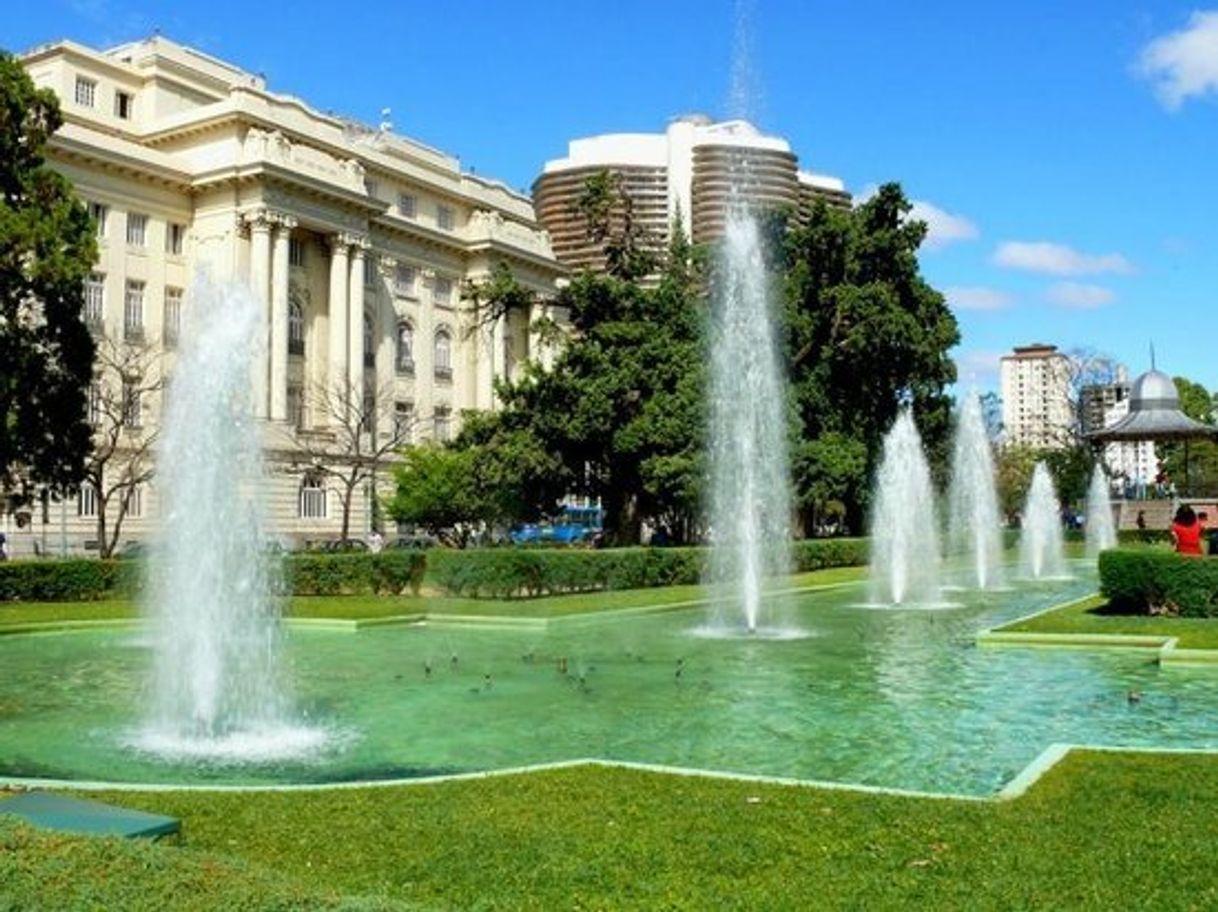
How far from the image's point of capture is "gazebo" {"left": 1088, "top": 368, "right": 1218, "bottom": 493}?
46.5 metres

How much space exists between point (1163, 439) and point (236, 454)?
41944 mm

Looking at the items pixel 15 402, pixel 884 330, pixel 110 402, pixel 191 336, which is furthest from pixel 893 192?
pixel 191 336

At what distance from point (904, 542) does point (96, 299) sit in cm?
3637

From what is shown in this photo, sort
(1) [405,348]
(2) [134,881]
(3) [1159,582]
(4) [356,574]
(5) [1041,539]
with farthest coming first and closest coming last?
(1) [405,348] < (5) [1041,539] < (4) [356,574] < (3) [1159,582] < (2) [134,881]

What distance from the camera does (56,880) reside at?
15.3 feet

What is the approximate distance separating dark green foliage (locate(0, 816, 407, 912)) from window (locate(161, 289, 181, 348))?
52.8 metres

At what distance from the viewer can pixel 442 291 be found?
7062cm

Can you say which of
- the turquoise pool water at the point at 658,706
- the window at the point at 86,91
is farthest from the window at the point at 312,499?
the turquoise pool water at the point at 658,706

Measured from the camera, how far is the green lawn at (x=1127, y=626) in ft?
55.5

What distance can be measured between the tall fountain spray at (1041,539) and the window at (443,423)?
32410 mm

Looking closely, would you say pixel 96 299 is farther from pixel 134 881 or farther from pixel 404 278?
pixel 134 881

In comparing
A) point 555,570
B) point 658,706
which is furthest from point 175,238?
point 658,706

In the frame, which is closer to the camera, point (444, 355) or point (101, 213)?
point (101, 213)

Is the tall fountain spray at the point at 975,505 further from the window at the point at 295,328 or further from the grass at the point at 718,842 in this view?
the window at the point at 295,328
